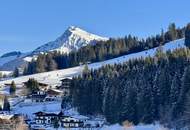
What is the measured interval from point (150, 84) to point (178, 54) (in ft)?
36.6

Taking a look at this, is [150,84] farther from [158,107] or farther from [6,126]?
[6,126]

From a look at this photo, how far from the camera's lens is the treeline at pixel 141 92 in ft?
358

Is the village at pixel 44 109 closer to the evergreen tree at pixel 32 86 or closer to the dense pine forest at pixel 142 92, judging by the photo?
the evergreen tree at pixel 32 86

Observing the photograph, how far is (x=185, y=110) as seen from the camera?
103938 millimetres

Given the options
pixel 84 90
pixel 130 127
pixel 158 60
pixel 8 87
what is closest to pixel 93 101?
pixel 84 90

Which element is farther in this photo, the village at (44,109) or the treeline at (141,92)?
the village at (44,109)

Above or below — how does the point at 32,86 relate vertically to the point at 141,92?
above

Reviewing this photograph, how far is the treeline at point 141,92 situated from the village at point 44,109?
3471mm

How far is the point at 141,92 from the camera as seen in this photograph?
4532 inches

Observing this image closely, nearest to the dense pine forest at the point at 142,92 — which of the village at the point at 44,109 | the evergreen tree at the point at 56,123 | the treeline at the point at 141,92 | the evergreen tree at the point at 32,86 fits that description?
the treeline at the point at 141,92

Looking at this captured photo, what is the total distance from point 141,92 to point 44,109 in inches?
1360

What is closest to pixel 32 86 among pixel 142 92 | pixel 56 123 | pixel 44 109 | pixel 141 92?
pixel 44 109

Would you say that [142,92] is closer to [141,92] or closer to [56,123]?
[141,92]

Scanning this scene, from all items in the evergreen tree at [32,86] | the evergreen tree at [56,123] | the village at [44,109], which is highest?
the evergreen tree at [32,86]
